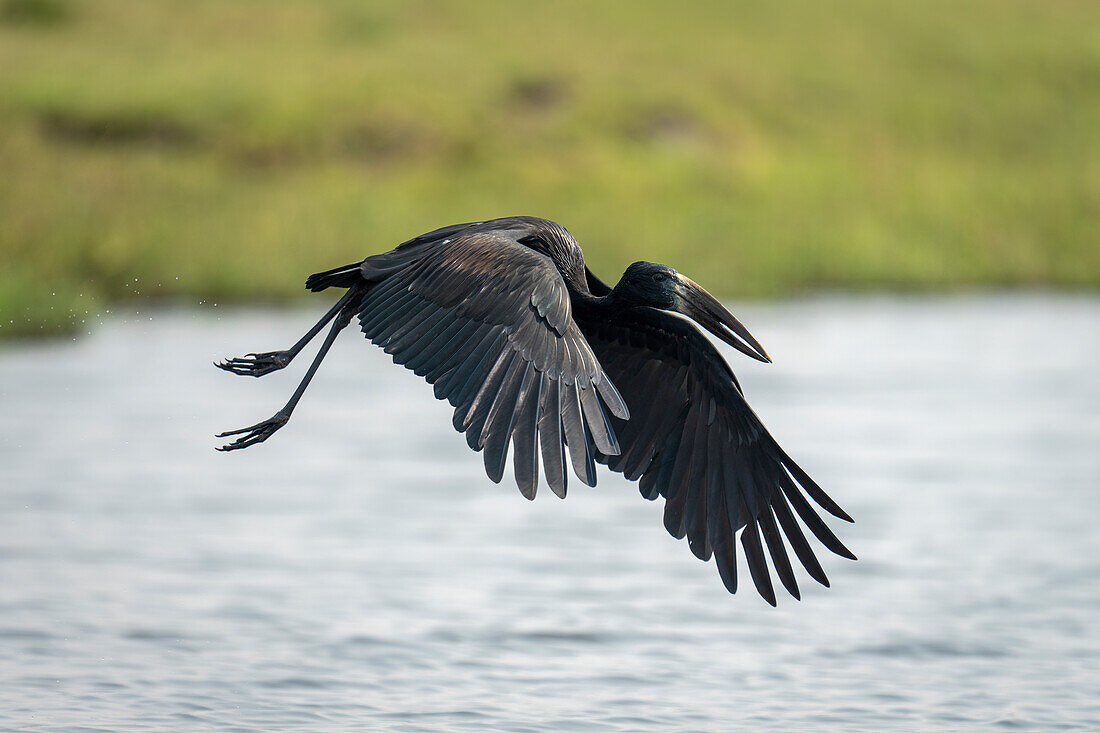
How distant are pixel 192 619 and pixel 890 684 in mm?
3544

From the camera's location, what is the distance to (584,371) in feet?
18.7

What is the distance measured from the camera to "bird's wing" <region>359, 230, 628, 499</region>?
552cm

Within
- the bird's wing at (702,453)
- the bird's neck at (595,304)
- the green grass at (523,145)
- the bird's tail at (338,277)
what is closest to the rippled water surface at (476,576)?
the bird's wing at (702,453)

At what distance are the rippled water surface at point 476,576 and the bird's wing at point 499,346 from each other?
1.82 m

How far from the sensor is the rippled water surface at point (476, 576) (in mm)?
7945

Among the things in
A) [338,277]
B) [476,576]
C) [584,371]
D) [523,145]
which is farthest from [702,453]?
[523,145]

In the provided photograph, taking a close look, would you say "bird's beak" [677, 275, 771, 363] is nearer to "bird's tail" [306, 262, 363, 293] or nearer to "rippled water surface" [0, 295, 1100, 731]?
"bird's tail" [306, 262, 363, 293]

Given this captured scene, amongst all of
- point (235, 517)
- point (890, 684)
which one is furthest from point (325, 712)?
point (235, 517)

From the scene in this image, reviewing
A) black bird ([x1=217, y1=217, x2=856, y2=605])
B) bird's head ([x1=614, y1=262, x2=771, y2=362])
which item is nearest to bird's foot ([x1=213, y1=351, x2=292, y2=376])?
black bird ([x1=217, y1=217, x2=856, y2=605])

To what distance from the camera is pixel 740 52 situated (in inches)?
1651

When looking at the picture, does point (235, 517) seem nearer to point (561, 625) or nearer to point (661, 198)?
point (561, 625)

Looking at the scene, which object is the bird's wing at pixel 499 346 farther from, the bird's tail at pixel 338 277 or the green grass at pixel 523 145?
the green grass at pixel 523 145

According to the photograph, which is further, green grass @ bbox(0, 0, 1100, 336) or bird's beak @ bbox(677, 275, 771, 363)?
green grass @ bbox(0, 0, 1100, 336)

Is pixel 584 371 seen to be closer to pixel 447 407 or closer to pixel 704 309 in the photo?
pixel 704 309
